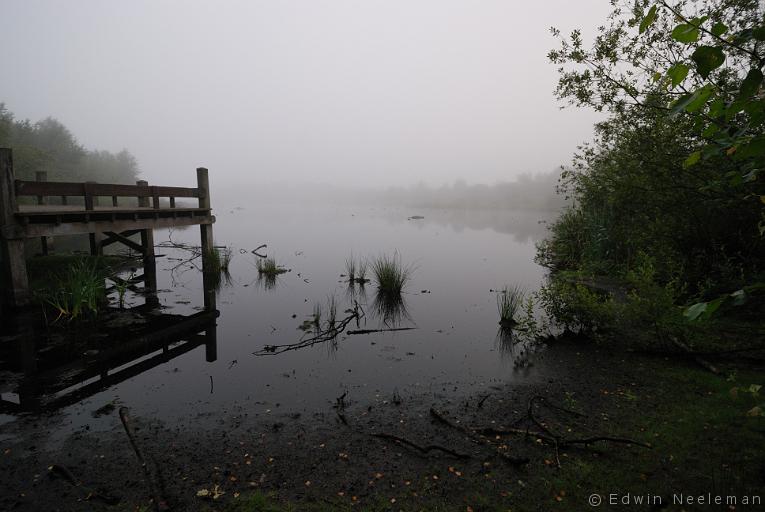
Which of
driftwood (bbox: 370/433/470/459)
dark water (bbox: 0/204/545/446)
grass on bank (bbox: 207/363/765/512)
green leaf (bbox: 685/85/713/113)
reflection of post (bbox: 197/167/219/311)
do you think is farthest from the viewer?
reflection of post (bbox: 197/167/219/311)

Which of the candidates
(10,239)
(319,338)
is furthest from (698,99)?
(10,239)

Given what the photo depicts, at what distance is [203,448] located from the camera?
153 inches

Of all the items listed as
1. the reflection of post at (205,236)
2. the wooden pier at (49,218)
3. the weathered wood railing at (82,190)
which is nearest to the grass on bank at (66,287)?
the wooden pier at (49,218)

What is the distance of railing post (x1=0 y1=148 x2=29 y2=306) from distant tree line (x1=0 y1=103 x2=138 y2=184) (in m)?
22.5

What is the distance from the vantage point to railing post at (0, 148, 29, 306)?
8.12 m

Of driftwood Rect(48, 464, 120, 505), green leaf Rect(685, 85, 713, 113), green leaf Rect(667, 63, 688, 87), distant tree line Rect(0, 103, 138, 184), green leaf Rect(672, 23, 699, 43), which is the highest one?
distant tree line Rect(0, 103, 138, 184)

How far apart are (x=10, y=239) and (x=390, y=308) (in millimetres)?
8166

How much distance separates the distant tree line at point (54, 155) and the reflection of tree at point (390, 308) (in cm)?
Answer: 2750

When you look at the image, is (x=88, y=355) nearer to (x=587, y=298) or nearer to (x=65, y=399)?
(x=65, y=399)

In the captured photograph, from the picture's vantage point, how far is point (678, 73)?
1499mm

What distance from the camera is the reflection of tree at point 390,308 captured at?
8641 millimetres

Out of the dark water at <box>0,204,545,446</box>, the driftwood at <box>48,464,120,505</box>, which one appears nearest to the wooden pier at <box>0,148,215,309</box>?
the dark water at <box>0,204,545,446</box>

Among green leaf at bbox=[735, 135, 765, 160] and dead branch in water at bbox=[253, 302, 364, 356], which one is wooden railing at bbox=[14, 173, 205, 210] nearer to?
dead branch in water at bbox=[253, 302, 364, 356]

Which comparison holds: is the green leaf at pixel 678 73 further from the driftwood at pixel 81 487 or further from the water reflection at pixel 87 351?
the water reflection at pixel 87 351
